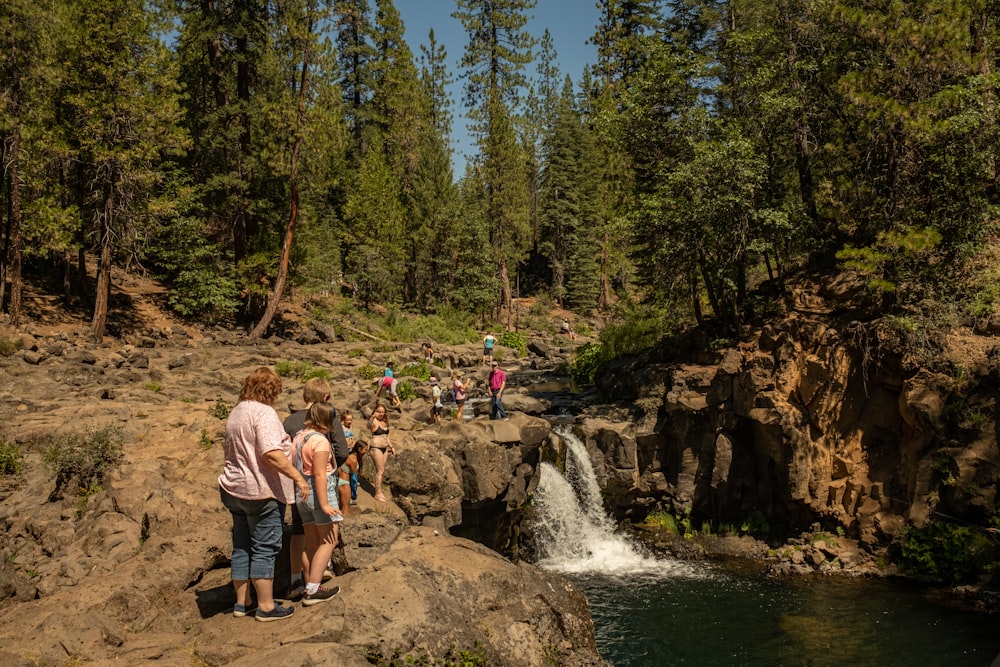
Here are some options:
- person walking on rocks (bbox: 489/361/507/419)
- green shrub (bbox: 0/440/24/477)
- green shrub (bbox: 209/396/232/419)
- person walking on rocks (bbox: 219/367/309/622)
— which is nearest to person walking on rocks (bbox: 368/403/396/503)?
person walking on rocks (bbox: 219/367/309/622)

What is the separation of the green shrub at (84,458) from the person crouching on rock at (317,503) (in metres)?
5.66

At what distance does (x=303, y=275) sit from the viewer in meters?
29.7

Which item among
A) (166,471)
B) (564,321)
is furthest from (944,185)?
(564,321)

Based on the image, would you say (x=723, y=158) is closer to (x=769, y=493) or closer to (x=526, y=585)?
(x=769, y=493)

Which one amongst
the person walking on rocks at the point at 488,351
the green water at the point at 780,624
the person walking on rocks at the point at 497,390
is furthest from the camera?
the person walking on rocks at the point at 488,351

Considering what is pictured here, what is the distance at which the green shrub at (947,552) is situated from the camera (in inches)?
514

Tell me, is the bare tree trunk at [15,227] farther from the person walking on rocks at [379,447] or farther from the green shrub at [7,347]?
the person walking on rocks at [379,447]

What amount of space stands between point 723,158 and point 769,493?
354 inches

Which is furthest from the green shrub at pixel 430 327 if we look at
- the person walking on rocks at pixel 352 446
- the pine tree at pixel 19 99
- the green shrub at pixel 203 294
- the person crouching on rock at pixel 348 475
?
Result: the person crouching on rock at pixel 348 475

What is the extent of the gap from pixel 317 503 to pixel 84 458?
6008mm

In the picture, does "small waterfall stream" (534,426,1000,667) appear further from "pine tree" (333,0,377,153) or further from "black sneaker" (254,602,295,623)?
"pine tree" (333,0,377,153)

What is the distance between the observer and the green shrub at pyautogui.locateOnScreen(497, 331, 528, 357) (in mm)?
36562

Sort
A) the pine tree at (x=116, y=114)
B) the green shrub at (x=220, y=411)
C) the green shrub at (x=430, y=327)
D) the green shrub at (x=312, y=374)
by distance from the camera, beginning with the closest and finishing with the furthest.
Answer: the green shrub at (x=220, y=411), the green shrub at (x=312, y=374), the pine tree at (x=116, y=114), the green shrub at (x=430, y=327)

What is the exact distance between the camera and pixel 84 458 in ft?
33.1
